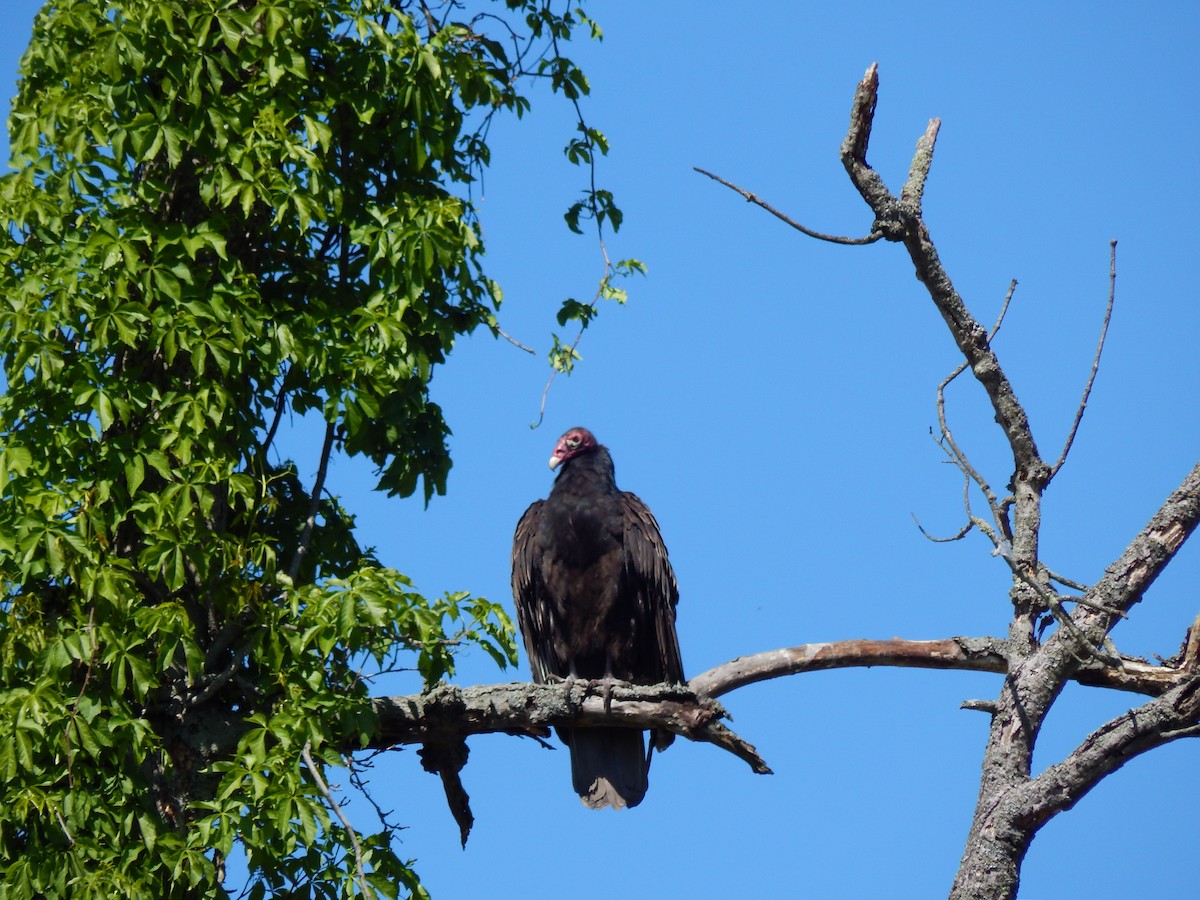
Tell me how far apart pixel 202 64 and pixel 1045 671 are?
2755 millimetres

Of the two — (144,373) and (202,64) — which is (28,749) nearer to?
(144,373)

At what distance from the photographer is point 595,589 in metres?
4.82

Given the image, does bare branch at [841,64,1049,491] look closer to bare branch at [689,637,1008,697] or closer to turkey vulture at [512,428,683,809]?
bare branch at [689,637,1008,697]

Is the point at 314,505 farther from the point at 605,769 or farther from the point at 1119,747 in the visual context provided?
the point at 1119,747

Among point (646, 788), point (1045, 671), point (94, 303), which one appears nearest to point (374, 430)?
point (94, 303)

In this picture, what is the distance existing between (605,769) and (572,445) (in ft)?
5.02

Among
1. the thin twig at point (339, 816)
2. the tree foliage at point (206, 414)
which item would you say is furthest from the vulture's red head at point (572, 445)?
the thin twig at point (339, 816)

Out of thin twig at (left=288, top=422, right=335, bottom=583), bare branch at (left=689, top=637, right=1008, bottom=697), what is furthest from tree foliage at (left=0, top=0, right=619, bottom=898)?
bare branch at (left=689, top=637, right=1008, bottom=697)

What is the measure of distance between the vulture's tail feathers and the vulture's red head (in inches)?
53.4

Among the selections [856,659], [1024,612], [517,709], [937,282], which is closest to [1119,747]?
[1024,612]

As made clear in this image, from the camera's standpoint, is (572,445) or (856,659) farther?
(572,445)

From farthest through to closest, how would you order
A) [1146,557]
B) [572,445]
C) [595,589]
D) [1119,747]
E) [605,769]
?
1. [572,445]
2. [595,589]
3. [605,769]
4. [1146,557]
5. [1119,747]

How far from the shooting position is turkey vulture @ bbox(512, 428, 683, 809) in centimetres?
480

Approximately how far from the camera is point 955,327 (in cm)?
320
